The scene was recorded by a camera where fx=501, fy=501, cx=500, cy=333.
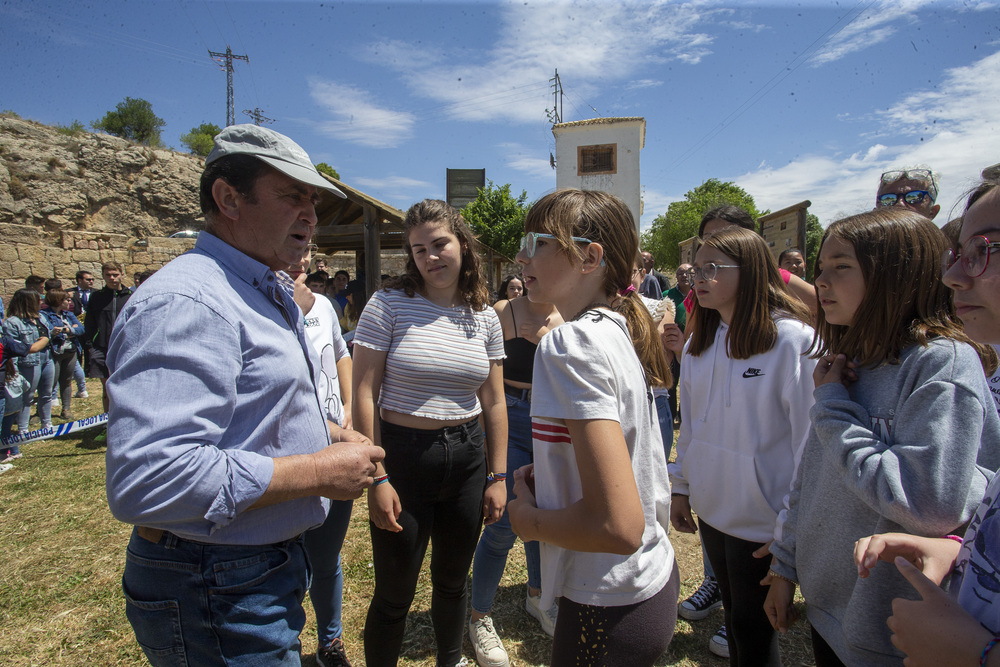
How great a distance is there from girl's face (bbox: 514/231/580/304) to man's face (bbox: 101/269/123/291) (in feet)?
25.2

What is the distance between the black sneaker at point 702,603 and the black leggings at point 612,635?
1940 millimetres

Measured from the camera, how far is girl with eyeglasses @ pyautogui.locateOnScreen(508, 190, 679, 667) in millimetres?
1081

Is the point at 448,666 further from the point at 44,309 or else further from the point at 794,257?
the point at 44,309

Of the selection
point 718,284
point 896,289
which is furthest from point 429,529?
point 896,289

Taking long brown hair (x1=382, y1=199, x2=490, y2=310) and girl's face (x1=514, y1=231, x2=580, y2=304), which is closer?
girl's face (x1=514, y1=231, x2=580, y2=304)

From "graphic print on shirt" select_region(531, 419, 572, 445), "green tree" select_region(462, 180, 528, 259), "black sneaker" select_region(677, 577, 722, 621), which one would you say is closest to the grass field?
"black sneaker" select_region(677, 577, 722, 621)

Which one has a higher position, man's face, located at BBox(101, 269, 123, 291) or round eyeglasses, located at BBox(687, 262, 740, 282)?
man's face, located at BBox(101, 269, 123, 291)

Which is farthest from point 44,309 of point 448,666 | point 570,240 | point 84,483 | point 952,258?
point 952,258

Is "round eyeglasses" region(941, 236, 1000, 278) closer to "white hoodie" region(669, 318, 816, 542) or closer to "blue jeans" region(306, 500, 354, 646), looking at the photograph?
"white hoodie" region(669, 318, 816, 542)

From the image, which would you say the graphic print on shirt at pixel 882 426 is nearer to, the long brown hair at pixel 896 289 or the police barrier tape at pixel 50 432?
the long brown hair at pixel 896 289

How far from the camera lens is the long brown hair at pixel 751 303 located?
1.99m

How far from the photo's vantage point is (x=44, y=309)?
7289mm

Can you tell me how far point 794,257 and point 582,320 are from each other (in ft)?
18.6

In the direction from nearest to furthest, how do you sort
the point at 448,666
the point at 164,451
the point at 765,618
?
the point at 164,451 < the point at 765,618 < the point at 448,666
